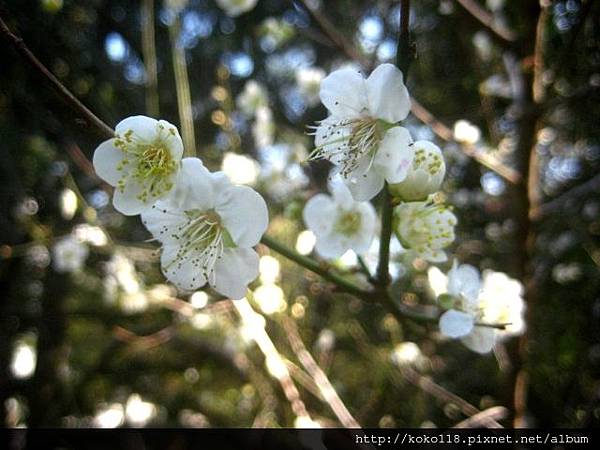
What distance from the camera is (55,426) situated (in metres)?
2.00

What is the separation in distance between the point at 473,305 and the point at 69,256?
5.65ft

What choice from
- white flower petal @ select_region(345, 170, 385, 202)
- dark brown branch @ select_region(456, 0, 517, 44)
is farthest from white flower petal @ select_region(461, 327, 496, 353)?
dark brown branch @ select_region(456, 0, 517, 44)

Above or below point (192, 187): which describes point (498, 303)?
below

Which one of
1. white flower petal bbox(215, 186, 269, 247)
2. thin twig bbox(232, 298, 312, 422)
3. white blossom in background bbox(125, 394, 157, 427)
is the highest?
white flower petal bbox(215, 186, 269, 247)

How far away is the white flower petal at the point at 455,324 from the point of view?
0.84 metres

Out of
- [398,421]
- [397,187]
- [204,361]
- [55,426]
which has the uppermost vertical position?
[397,187]

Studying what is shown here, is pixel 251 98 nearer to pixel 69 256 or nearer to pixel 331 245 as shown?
pixel 69 256

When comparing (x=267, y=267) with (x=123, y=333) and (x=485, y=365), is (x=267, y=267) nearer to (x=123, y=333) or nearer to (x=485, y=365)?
→ (x=123, y=333)

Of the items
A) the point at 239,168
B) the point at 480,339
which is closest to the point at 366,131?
the point at 480,339

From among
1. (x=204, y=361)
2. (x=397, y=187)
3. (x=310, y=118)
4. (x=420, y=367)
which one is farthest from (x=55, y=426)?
(x=397, y=187)

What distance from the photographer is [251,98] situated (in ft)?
7.55

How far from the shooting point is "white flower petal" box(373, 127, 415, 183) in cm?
69

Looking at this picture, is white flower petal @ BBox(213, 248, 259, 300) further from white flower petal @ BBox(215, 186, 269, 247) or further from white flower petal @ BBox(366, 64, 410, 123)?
white flower petal @ BBox(366, 64, 410, 123)

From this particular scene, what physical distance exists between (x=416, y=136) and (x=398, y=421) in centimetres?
95
